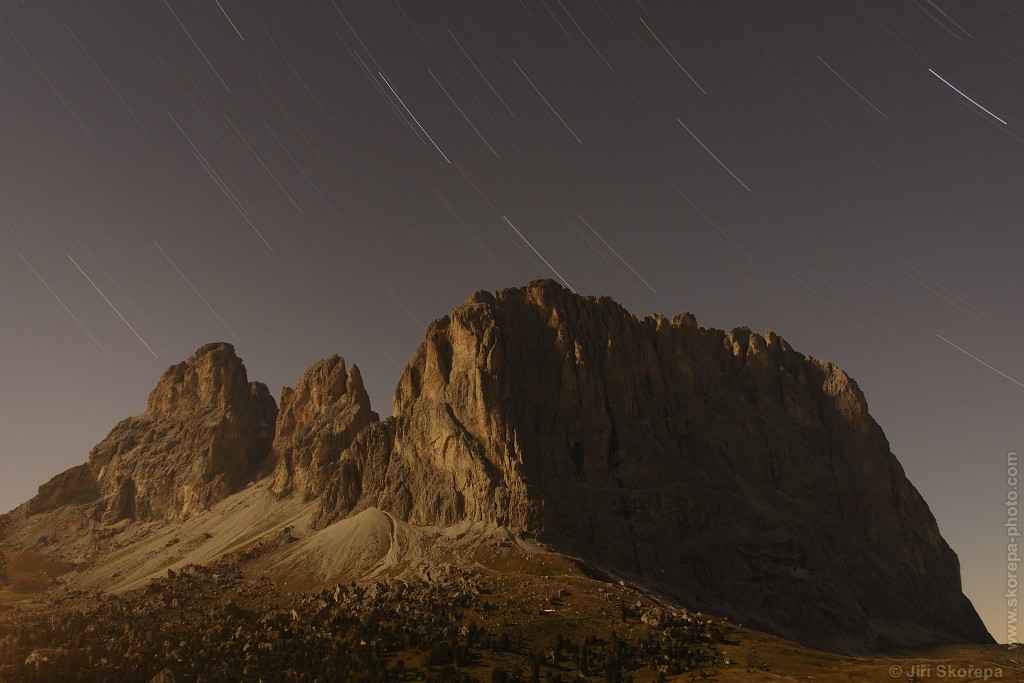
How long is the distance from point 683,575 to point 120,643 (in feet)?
384

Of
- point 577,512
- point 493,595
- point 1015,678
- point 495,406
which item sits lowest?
point 1015,678

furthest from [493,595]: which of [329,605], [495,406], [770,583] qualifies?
[770,583]

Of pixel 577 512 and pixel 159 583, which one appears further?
pixel 577 512

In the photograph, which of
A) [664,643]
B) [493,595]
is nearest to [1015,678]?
[664,643]

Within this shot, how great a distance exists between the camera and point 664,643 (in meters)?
128

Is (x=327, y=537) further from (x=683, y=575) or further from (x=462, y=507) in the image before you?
(x=683, y=575)

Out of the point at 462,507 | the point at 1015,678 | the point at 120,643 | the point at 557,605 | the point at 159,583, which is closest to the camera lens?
the point at 1015,678

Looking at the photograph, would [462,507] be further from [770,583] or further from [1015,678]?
[1015,678]

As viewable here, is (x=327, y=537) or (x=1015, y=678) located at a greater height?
(x=327, y=537)

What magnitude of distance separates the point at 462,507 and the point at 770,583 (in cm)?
7359

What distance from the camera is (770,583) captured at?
192 metres

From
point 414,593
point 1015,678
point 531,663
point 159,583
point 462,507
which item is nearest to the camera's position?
point 1015,678

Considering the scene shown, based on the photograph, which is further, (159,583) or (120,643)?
(159,583)

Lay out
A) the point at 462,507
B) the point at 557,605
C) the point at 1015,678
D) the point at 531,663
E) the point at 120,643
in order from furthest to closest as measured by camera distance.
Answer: the point at 462,507, the point at 557,605, the point at 120,643, the point at 531,663, the point at 1015,678
